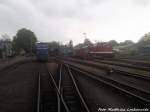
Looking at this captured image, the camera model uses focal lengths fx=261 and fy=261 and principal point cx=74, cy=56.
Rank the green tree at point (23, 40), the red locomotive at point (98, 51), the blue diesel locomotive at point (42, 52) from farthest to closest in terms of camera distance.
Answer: the green tree at point (23, 40) < the red locomotive at point (98, 51) < the blue diesel locomotive at point (42, 52)

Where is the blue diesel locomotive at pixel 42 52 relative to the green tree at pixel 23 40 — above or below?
below

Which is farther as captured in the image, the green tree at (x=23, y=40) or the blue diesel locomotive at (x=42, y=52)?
the green tree at (x=23, y=40)

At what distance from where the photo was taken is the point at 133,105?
33.4 feet

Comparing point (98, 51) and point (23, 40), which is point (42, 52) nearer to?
point (98, 51)

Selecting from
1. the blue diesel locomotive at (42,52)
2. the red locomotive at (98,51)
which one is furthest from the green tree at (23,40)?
the blue diesel locomotive at (42,52)

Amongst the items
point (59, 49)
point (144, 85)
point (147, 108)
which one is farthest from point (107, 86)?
point (59, 49)

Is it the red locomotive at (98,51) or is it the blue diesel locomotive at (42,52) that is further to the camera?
the red locomotive at (98,51)

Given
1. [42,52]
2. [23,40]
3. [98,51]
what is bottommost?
[98,51]

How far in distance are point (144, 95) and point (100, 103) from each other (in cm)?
232

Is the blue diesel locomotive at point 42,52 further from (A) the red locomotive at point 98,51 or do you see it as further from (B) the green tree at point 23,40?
(B) the green tree at point 23,40

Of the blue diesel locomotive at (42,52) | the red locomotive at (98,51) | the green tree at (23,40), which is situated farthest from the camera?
the green tree at (23,40)

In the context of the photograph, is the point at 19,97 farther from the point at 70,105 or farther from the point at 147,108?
the point at 147,108

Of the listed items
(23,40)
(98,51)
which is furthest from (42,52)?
(23,40)

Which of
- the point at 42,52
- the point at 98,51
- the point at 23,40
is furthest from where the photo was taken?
the point at 23,40
